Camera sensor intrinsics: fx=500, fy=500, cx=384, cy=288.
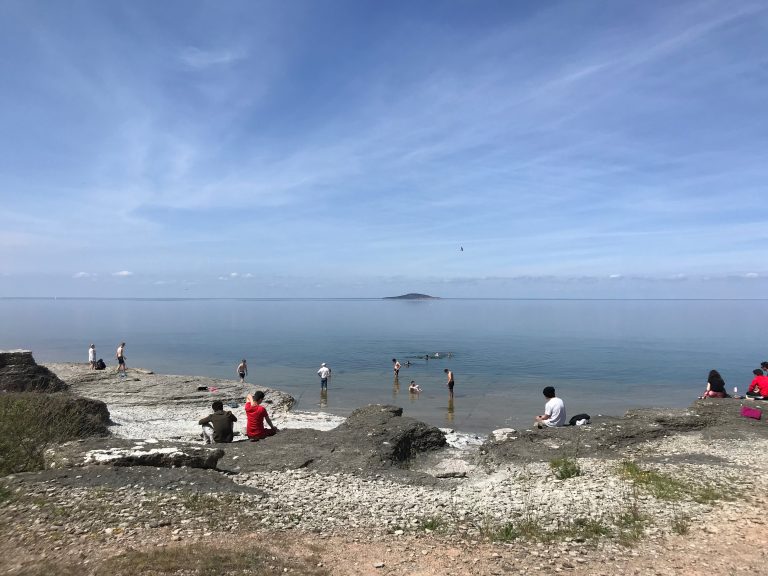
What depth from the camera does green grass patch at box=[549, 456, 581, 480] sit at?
13180mm

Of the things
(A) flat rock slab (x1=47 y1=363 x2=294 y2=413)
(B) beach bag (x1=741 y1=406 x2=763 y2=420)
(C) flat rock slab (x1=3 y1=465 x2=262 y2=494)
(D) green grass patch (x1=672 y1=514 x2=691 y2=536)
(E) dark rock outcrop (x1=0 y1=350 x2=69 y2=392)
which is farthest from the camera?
(A) flat rock slab (x1=47 y1=363 x2=294 y2=413)

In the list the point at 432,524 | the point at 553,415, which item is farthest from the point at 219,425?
the point at 553,415

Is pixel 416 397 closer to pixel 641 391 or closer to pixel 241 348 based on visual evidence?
pixel 641 391

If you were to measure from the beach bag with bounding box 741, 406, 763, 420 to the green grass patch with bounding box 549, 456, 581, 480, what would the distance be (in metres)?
8.37

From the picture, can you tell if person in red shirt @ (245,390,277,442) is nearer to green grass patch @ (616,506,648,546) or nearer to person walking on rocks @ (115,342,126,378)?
green grass patch @ (616,506,648,546)

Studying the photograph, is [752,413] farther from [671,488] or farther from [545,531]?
[545,531]

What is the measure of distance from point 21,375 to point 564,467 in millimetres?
25754

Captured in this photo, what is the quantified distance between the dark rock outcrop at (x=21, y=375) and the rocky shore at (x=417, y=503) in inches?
634

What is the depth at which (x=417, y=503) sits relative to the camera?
36.1 ft

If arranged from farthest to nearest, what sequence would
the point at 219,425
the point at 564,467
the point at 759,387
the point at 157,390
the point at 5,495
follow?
1. the point at 157,390
2. the point at 759,387
3. the point at 219,425
4. the point at 564,467
5. the point at 5,495

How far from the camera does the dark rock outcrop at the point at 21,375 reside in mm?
24422

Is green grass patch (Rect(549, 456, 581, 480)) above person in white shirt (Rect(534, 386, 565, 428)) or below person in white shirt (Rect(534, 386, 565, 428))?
below

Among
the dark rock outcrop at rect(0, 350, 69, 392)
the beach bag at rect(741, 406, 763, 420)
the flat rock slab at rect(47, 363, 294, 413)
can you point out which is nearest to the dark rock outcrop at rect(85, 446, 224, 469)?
the dark rock outcrop at rect(0, 350, 69, 392)

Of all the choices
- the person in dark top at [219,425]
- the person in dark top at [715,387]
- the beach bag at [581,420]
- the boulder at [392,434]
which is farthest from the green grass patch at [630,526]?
the person in dark top at [715,387]
